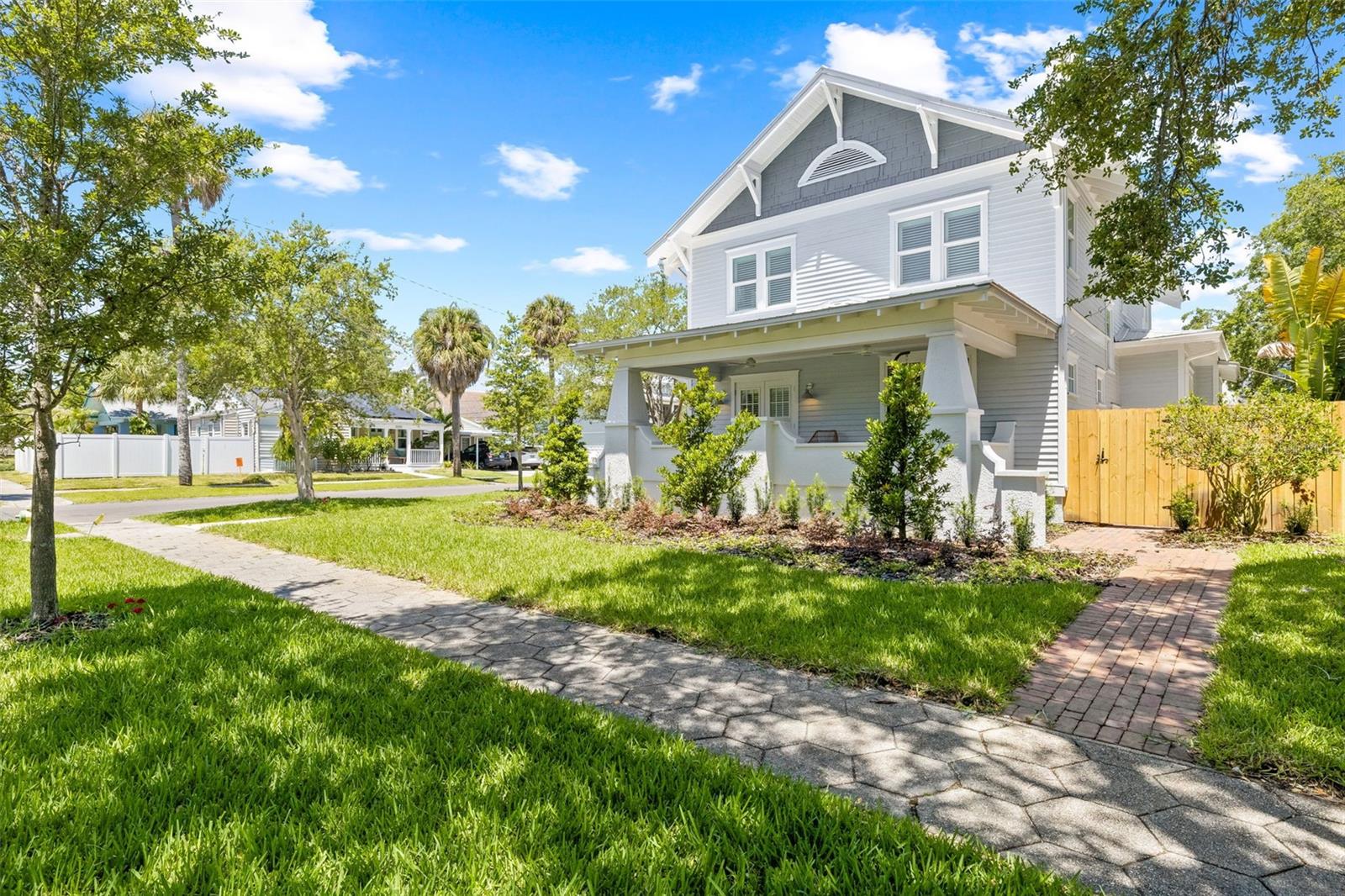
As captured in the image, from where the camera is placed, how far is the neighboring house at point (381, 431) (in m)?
31.7

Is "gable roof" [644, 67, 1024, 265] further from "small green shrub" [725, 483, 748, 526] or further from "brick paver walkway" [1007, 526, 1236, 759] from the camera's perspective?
"brick paver walkway" [1007, 526, 1236, 759]

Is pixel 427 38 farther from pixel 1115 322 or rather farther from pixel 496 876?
pixel 1115 322

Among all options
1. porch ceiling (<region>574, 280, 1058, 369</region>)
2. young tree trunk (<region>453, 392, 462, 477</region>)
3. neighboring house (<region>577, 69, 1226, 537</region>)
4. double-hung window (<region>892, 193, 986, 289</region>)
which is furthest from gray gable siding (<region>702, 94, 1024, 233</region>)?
young tree trunk (<region>453, 392, 462, 477</region>)

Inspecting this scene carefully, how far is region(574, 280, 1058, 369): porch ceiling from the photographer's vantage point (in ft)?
30.0

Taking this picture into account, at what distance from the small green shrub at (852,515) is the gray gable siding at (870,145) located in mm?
7679

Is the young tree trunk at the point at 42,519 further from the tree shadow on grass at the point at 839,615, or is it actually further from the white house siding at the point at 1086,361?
the white house siding at the point at 1086,361

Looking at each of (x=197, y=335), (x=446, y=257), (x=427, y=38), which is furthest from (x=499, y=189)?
(x=197, y=335)

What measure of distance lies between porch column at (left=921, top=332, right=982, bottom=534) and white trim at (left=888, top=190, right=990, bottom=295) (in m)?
4.05

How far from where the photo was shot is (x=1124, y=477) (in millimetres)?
10836

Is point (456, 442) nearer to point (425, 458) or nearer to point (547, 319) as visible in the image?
point (425, 458)

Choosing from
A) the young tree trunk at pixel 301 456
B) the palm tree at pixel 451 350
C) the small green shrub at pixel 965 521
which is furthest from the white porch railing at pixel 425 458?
the small green shrub at pixel 965 521

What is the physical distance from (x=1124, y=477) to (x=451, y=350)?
102 feet

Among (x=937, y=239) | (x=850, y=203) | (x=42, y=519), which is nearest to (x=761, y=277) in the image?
(x=850, y=203)

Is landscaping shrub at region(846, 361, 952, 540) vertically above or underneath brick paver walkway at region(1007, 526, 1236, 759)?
above
